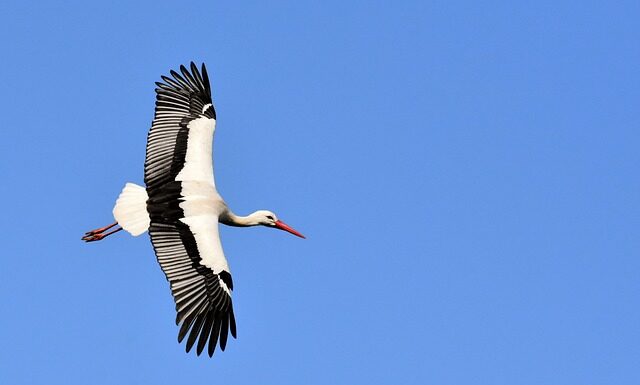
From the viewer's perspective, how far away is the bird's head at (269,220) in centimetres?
2242

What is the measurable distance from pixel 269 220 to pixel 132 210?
3.02 m

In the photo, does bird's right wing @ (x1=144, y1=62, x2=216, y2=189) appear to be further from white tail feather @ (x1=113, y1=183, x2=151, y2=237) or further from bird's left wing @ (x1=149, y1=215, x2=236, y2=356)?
bird's left wing @ (x1=149, y1=215, x2=236, y2=356)

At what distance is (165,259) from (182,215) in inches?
39.5

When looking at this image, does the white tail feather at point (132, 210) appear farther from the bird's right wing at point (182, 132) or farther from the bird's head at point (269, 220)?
the bird's head at point (269, 220)

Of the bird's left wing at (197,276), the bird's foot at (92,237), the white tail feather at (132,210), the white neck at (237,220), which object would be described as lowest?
the bird's left wing at (197,276)

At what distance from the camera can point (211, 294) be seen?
752 inches

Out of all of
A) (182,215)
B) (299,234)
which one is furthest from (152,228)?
(299,234)

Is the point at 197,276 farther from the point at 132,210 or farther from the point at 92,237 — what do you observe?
the point at 92,237

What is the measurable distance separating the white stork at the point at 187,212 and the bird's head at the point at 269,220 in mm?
17

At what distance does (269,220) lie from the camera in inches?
891

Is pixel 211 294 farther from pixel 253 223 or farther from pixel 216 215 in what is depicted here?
pixel 253 223

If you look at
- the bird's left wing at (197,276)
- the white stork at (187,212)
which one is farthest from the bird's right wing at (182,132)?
the bird's left wing at (197,276)

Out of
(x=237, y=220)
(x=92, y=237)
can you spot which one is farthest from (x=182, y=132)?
(x=92, y=237)

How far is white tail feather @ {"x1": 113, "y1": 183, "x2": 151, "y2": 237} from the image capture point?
795 inches
